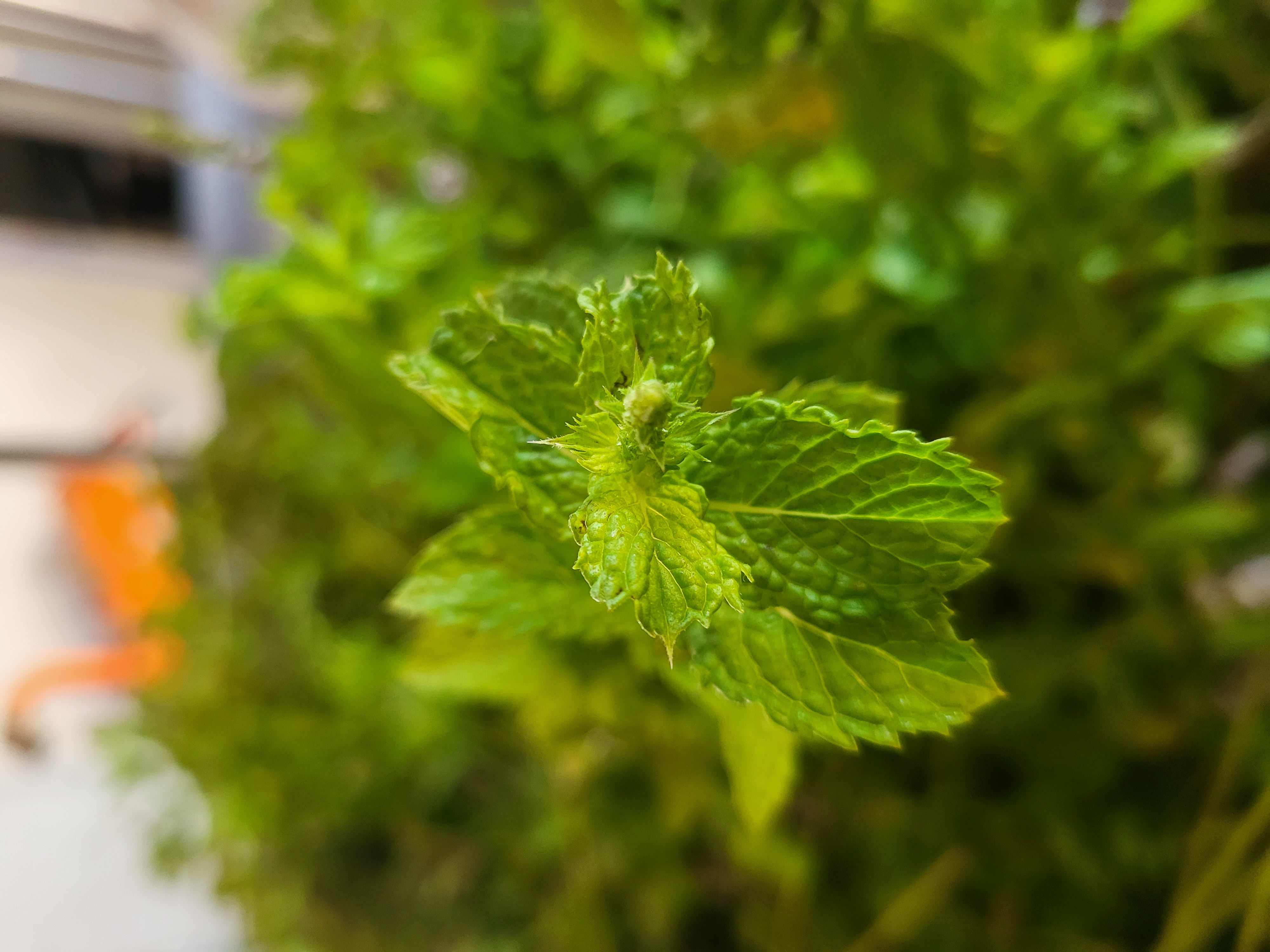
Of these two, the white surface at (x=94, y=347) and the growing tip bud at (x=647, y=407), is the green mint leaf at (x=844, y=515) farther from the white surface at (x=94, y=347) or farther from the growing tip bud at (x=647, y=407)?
the white surface at (x=94, y=347)

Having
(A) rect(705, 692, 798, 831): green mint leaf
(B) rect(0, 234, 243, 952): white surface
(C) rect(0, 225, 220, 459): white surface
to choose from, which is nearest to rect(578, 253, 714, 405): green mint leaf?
(A) rect(705, 692, 798, 831): green mint leaf

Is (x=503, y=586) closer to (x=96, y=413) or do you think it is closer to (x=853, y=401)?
(x=853, y=401)

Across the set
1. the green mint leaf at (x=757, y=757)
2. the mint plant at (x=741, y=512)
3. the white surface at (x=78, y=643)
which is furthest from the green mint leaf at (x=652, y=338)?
the white surface at (x=78, y=643)

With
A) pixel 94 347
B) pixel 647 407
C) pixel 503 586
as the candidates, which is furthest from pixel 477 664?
pixel 94 347

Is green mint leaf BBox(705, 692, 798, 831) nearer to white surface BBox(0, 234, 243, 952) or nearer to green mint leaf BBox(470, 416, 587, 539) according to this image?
green mint leaf BBox(470, 416, 587, 539)

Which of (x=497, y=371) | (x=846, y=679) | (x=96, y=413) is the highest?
(x=96, y=413)

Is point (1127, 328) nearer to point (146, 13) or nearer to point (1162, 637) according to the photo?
point (1162, 637)
